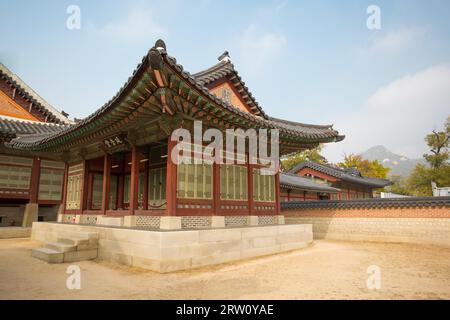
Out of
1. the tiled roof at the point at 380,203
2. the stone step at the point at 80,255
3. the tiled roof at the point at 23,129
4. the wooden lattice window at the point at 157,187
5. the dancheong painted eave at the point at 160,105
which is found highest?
the tiled roof at the point at 23,129

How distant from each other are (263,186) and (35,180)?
13695 millimetres

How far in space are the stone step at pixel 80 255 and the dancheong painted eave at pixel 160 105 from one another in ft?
13.9

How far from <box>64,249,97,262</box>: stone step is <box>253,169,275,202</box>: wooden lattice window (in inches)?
243

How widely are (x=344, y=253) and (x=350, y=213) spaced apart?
5.77 m

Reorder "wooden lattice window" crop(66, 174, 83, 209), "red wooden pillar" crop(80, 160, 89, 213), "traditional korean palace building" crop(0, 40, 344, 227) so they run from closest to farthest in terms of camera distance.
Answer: "traditional korean palace building" crop(0, 40, 344, 227) < "red wooden pillar" crop(80, 160, 89, 213) < "wooden lattice window" crop(66, 174, 83, 209)

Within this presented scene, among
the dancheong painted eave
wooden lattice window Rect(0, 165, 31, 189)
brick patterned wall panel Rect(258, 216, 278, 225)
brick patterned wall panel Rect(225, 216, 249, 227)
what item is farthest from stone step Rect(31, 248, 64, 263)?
wooden lattice window Rect(0, 165, 31, 189)

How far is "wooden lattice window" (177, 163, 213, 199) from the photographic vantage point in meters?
9.46

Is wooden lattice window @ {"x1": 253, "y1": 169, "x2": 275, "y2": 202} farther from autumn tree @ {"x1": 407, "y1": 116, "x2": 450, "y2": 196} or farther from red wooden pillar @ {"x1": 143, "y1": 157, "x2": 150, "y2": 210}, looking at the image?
autumn tree @ {"x1": 407, "y1": 116, "x2": 450, "y2": 196}

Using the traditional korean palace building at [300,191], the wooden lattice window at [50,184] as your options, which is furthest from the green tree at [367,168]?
the wooden lattice window at [50,184]

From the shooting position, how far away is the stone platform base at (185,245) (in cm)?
778

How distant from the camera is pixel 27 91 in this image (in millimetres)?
20703

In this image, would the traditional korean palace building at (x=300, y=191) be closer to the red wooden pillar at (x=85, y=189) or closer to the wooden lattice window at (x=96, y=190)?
the wooden lattice window at (x=96, y=190)

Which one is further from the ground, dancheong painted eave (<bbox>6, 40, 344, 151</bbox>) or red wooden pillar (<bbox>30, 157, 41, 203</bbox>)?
dancheong painted eave (<bbox>6, 40, 344, 151</bbox>)
